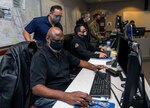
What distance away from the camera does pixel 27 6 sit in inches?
135

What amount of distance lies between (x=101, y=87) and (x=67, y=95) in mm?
356

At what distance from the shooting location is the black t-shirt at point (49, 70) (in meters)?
1.59

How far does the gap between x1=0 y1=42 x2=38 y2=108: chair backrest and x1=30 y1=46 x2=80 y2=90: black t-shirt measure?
0.17m

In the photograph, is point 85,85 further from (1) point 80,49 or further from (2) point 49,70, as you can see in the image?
(1) point 80,49

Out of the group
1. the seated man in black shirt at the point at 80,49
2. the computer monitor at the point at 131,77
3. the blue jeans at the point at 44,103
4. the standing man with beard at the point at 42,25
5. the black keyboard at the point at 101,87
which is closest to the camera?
the computer monitor at the point at 131,77

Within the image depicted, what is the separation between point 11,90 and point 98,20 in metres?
5.74

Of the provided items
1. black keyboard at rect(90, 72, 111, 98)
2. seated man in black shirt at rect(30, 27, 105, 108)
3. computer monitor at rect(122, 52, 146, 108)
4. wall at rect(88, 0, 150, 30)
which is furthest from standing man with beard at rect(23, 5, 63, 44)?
wall at rect(88, 0, 150, 30)

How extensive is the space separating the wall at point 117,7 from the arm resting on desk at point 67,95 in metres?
9.26

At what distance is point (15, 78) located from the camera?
1.27 metres

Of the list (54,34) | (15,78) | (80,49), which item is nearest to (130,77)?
(15,78)

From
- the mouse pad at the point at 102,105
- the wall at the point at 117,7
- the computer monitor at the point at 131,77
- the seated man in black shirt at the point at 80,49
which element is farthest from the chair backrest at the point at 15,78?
the wall at the point at 117,7

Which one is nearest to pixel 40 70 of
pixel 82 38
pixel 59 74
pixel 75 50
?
pixel 59 74

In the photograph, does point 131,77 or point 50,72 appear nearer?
point 131,77

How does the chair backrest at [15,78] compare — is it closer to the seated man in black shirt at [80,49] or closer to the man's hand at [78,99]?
the man's hand at [78,99]
